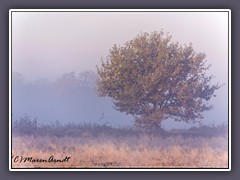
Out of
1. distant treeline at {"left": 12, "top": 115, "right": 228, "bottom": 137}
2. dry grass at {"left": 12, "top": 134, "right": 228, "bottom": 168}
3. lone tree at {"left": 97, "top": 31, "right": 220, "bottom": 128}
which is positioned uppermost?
lone tree at {"left": 97, "top": 31, "right": 220, "bottom": 128}

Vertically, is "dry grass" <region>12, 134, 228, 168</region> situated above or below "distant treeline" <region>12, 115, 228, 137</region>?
below

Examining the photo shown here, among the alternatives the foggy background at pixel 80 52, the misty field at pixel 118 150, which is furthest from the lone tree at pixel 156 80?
the misty field at pixel 118 150

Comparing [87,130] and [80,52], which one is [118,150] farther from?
[80,52]

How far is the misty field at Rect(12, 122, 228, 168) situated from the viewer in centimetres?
321

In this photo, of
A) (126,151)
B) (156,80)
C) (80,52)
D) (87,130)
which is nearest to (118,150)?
(126,151)

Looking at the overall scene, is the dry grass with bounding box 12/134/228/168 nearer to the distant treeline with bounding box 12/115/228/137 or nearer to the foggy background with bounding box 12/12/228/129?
the distant treeline with bounding box 12/115/228/137

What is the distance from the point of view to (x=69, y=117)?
3.22 metres

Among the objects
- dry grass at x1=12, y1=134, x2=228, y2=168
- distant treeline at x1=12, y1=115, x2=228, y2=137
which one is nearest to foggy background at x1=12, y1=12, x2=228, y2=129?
distant treeline at x1=12, y1=115, x2=228, y2=137

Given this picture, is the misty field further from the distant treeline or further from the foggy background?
the foggy background

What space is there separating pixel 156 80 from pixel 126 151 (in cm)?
70

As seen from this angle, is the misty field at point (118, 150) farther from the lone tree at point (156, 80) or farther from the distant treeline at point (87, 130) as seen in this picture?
the lone tree at point (156, 80)

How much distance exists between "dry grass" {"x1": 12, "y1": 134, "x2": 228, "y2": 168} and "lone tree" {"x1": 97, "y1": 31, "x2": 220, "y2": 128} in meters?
0.20
